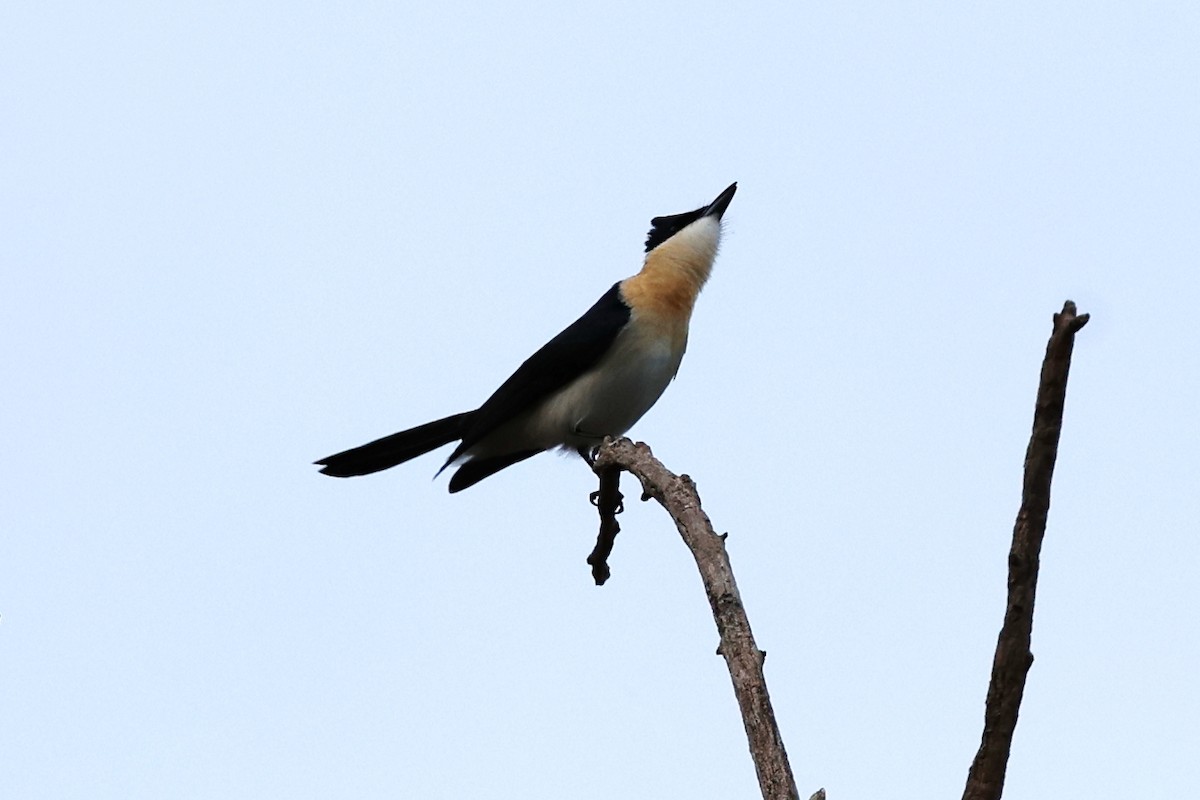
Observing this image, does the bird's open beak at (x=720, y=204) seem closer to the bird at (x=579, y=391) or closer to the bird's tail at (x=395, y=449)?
the bird at (x=579, y=391)

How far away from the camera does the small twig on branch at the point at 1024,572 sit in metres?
2.79

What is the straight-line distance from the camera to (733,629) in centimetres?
345

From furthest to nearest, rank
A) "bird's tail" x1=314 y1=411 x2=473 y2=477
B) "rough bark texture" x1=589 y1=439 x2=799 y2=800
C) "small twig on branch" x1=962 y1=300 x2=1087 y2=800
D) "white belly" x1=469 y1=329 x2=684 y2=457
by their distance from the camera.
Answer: "bird's tail" x1=314 y1=411 x2=473 y2=477 < "white belly" x1=469 y1=329 x2=684 y2=457 < "rough bark texture" x1=589 y1=439 x2=799 y2=800 < "small twig on branch" x1=962 y1=300 x2=1087 y2=800

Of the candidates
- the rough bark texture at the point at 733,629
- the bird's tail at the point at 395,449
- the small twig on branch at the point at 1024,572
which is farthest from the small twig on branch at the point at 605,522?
the small twig on branch at the point at 1024,572

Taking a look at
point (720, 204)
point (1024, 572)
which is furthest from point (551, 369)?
point (1024, 572)

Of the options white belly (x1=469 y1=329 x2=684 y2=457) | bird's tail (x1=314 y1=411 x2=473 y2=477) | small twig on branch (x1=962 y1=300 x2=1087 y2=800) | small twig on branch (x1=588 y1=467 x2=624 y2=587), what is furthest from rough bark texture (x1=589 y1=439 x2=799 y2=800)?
bird's tail (x1=314 y1=411 x2=473 y2=477)

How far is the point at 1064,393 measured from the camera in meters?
2.82

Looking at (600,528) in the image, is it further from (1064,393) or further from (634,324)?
(1064,393)

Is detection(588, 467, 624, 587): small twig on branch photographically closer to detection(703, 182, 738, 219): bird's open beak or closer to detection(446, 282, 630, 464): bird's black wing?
detection(446, 282, 630, 464): bird's black wing

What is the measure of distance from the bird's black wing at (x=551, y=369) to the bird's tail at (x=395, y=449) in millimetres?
249

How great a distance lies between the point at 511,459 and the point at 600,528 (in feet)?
5.96

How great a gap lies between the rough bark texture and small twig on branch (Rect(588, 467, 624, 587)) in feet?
2.66

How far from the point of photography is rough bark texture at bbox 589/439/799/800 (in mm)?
3172

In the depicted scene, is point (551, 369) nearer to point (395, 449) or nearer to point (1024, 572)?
point (395, 449)
